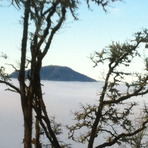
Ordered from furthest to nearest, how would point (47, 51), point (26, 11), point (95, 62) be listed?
point (95, 62) < point (47, 51) < point (26, 11)

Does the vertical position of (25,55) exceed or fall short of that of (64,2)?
it falls short

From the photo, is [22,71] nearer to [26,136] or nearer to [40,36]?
[40,36]

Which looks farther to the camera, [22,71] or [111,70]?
[111,70]

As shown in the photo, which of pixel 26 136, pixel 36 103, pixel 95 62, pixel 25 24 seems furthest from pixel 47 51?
pixel 95 62

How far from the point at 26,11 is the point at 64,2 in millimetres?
1337

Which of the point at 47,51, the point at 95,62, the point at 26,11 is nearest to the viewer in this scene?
the point at 26,11

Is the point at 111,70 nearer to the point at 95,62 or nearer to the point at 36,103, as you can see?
the point at 95,62

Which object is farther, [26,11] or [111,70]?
[111,70]

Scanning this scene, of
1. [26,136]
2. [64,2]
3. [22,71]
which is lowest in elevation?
[26,136]

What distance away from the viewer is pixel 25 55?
1071 centimetres

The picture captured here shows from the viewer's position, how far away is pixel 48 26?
10.9 metres

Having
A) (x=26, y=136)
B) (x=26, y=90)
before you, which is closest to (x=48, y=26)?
(x=26, y=90)

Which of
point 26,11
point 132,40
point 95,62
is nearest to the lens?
point 26,11

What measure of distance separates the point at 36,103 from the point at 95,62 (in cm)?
450
